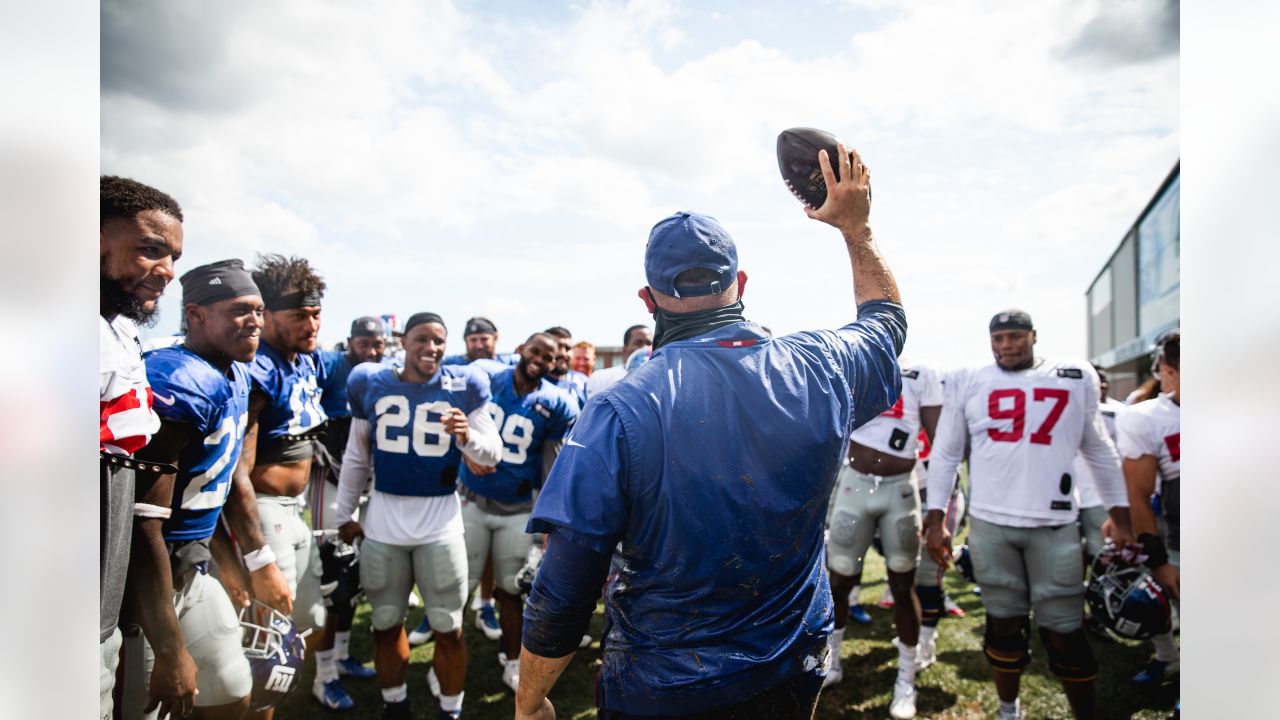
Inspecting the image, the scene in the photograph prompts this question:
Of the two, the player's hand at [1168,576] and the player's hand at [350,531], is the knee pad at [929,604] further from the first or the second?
the player's hand at [350,531]

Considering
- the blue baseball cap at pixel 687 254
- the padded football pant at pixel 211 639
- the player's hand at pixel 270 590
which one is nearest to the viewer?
the blue baseball cap at pixel 687 254

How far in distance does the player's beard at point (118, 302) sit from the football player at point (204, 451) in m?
0.30

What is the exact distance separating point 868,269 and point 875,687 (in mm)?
3669

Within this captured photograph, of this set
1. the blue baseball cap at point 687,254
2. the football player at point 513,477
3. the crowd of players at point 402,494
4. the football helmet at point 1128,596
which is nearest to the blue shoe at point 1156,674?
the crowd of players at point 402,494

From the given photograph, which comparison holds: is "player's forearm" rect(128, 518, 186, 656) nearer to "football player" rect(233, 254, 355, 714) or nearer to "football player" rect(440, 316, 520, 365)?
"football player" rect(233, 254, 355, 714)

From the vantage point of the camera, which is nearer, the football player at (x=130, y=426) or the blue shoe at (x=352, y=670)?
the football player at (x=130, y=426)

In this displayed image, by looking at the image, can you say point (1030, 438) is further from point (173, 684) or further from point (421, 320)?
point (173, 684)

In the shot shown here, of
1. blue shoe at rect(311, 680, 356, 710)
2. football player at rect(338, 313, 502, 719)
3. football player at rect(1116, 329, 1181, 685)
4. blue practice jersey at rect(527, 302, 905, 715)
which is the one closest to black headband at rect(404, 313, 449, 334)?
football player at rect(338, 313, 502, 719)

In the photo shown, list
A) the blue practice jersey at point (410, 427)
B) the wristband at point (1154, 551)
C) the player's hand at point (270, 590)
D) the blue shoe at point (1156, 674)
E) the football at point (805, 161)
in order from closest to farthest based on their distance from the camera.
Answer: the football at point (805, 161), the player's hand at point (270, 590), the wristband at point (1154, 551), the blue practice jersey at point (410, 427), the blue shoe at point (1156, 674)

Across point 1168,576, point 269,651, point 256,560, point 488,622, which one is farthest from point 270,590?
point 1168,576

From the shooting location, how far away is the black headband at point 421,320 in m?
4.25

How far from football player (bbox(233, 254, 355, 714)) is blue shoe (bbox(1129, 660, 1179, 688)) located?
5301mm
